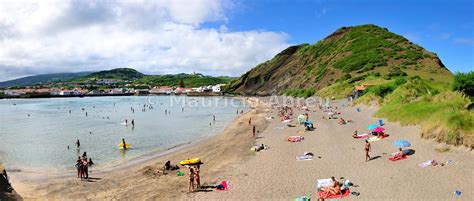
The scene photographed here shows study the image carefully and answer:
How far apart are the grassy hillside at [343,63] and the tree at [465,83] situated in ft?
124

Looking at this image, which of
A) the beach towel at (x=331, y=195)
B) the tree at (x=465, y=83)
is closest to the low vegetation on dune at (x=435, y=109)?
the tree at (x=465, y=83)

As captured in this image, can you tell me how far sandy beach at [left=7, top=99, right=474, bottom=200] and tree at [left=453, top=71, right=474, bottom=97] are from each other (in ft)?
28.7

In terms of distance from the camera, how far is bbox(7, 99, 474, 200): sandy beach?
1634 cm

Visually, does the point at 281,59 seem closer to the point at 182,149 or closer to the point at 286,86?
the point at 286,86

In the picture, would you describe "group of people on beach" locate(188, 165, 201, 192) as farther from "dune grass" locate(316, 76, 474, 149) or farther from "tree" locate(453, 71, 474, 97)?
"tree" locate(453, 71, 474, 97)

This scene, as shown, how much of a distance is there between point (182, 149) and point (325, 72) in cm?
7208

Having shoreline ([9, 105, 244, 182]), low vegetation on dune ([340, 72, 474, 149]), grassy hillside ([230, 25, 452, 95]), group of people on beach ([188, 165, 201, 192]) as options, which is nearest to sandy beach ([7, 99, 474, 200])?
group of people on beach ([188, 165, 201, 192])

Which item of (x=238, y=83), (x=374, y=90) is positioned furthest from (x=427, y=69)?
(x=238, y=83)

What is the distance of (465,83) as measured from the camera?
32.5 metres

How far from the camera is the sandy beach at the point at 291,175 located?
16344 mm

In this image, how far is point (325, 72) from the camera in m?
97.6

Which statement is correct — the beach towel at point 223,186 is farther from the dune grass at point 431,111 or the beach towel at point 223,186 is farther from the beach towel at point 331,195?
the dune grass at point 431,111

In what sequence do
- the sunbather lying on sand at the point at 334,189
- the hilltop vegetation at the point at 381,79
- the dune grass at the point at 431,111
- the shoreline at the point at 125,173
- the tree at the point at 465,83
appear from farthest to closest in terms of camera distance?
the tree at the point at 465,83 → the hilltop vegetation at the point at 381,79 → the shoreline at the point at 125,173 → the dune grass at the point at 431,111 → the sunbather lying on sand at the point at 334,189

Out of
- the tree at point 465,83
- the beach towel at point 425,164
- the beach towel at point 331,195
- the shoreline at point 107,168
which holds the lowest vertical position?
the shoreline at point 107,168
